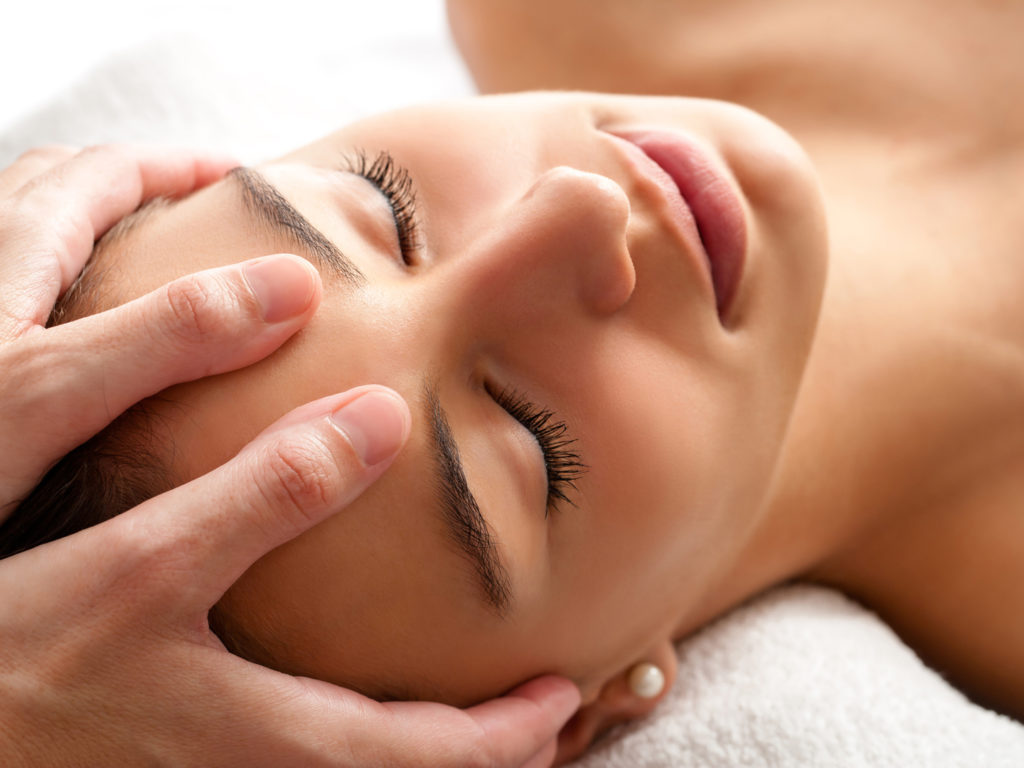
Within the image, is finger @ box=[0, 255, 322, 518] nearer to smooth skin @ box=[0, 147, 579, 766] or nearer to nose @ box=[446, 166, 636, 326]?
smooth skin @ box=[0, 147, 579, 766]

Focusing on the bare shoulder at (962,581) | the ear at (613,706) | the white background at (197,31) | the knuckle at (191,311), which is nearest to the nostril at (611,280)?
the knuckle at (191,311)

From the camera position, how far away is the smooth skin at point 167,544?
71 centimetres

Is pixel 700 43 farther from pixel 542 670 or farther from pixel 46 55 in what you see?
pixel 46 55

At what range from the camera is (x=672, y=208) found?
903 mm

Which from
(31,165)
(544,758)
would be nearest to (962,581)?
(544,758)

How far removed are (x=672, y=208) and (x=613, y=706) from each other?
24.8 inches

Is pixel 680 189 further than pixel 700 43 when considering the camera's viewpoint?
No

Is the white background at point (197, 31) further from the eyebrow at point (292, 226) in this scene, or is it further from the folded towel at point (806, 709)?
the folded towel at point (806, 709)

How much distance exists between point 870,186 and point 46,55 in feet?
5.64

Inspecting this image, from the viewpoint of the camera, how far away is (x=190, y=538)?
0.71 meters

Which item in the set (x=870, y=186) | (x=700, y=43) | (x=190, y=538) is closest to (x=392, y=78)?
(x=700, y=43)

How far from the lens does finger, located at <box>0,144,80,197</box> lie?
109 centimetres

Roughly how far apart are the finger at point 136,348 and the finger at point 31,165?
0.44m

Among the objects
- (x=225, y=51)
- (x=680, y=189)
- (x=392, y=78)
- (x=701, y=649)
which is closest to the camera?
(x=680, y=189)
